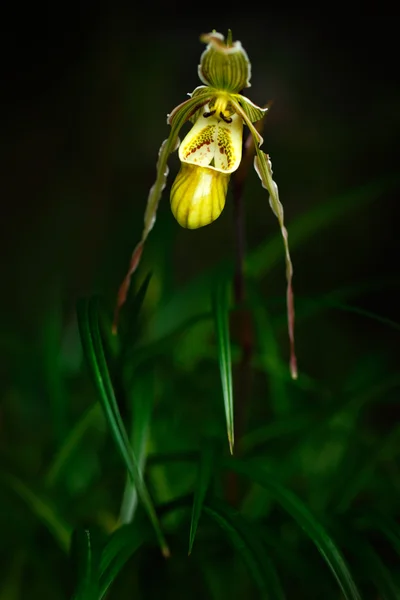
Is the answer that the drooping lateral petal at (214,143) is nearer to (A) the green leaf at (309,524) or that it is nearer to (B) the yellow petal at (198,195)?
(B) the yellow petal at (198,195)

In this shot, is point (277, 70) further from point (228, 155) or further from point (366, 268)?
point (228, 155)

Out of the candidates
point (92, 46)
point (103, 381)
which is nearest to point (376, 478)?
point (103, 381)

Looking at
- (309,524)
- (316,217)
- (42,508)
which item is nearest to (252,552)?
(309,524)

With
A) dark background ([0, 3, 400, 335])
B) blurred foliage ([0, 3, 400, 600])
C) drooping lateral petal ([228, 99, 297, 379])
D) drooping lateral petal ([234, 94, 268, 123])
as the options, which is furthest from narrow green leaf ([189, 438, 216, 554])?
dark background ([0, 3, 400, 335])

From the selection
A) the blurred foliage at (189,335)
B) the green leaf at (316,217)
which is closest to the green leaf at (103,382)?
the blurred foliage at (189,335)

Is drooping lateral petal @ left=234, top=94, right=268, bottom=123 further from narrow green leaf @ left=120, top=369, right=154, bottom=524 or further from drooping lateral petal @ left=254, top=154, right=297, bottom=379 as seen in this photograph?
narrow green leaf @ left=120, top=369, right=154, bottom=524

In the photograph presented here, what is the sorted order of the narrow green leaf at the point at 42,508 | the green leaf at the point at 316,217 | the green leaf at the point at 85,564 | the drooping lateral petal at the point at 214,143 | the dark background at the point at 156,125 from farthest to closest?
1. the dark background at the point at 156,125
2. the green leaf at the point at 316,217
3. the narrow green leaf at the point at 42,508
4. the drooping lateral petal at the point at 214,143
5. the green leaf at the point at 85,564
